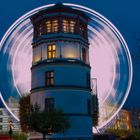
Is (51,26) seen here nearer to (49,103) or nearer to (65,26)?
(65,26)

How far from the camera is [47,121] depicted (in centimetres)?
3928

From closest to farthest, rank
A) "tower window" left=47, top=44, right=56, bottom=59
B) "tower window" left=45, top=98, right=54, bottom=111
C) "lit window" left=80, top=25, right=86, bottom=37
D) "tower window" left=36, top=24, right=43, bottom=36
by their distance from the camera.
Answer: "tower window" left=45, top=98, right=54, bottom=111, "tower window" left=47, top=44, right=56, bottom=59, "tower window" left=36, top=24, right=43, bottom=36, "lit window" left=80, top=25, right=86, bottom=37

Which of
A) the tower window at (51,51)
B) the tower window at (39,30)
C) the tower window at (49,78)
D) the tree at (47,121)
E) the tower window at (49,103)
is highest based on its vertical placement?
the tower window at (39,30)

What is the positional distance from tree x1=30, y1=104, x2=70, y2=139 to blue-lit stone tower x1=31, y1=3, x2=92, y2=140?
497 centimetres

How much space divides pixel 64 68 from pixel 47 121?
9108 mm

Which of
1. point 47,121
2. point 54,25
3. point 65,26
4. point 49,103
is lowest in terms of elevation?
point 47,121

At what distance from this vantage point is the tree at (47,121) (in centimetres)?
3938

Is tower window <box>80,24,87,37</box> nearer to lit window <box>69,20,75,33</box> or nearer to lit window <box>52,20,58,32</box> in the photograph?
lit window <box>69,20,75,33</box>

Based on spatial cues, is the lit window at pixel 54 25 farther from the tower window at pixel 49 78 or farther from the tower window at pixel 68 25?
the tower window at pixel 49 78

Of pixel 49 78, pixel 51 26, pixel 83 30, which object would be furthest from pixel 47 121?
pixel 83 30

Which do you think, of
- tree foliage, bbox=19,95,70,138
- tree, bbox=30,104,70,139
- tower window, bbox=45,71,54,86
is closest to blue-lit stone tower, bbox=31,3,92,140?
tower window, bbox=45,71,54,86

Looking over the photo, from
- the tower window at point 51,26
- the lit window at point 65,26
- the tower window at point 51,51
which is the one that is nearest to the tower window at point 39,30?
the tower window at point 51,26

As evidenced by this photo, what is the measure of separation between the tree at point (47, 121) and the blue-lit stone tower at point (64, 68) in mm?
4974

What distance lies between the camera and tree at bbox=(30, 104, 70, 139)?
3938 centimetres
